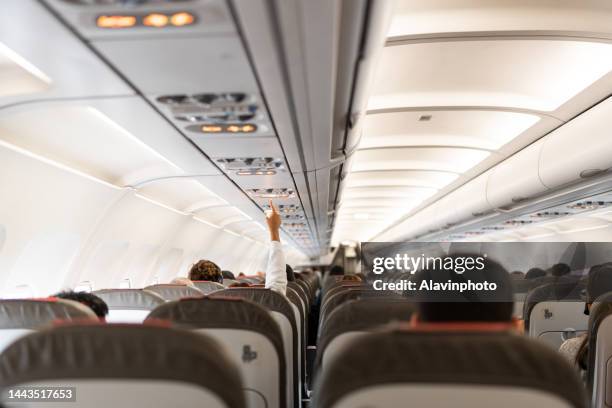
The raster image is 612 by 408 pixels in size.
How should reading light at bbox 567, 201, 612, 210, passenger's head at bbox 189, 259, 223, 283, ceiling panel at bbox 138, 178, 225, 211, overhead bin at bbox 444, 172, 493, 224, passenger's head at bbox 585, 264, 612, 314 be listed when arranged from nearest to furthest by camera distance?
passenger's head at bbox 585, 264, 612, 314 → passenger's head at bbox 189, 259, 223, 283 → reading light at bbox 567, 201, 612, 210 → overhead bin at bbox 444, 172, 493, 224 → ceiling panel at bbox 138, 178, 225, 211

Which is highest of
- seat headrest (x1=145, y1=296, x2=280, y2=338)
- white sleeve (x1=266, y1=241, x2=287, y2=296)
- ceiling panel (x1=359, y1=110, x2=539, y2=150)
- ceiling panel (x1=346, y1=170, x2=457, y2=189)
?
ceiling panel (x1=359, y1=110, x2=539, y2=150)

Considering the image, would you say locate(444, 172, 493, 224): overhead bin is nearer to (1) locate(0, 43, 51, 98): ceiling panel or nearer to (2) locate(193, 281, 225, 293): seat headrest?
(2) locate(193, 281, 225, 293): seat headrest

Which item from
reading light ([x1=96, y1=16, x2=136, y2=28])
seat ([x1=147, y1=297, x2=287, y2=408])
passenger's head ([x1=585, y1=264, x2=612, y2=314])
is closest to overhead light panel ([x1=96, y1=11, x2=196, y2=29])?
reading light ([x1=96, y1=16, x2=136, y2=28])

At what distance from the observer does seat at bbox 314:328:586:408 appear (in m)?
1.49

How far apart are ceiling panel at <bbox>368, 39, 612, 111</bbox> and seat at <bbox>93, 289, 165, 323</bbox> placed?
3.05 meters

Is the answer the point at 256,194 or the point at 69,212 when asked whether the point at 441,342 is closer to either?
the point at 69,212

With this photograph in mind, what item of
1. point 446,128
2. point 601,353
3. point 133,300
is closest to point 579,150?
point 601,353

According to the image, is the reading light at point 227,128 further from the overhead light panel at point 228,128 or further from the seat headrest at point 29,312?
the seat headrest at point 29,312

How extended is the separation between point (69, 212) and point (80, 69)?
446 cm

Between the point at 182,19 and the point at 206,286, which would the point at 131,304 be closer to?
the point at 206,286

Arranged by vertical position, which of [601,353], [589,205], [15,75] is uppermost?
[15,75]

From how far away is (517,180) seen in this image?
7312mm

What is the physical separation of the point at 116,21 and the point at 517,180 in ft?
19.4

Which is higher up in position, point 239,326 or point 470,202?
point 470,202
